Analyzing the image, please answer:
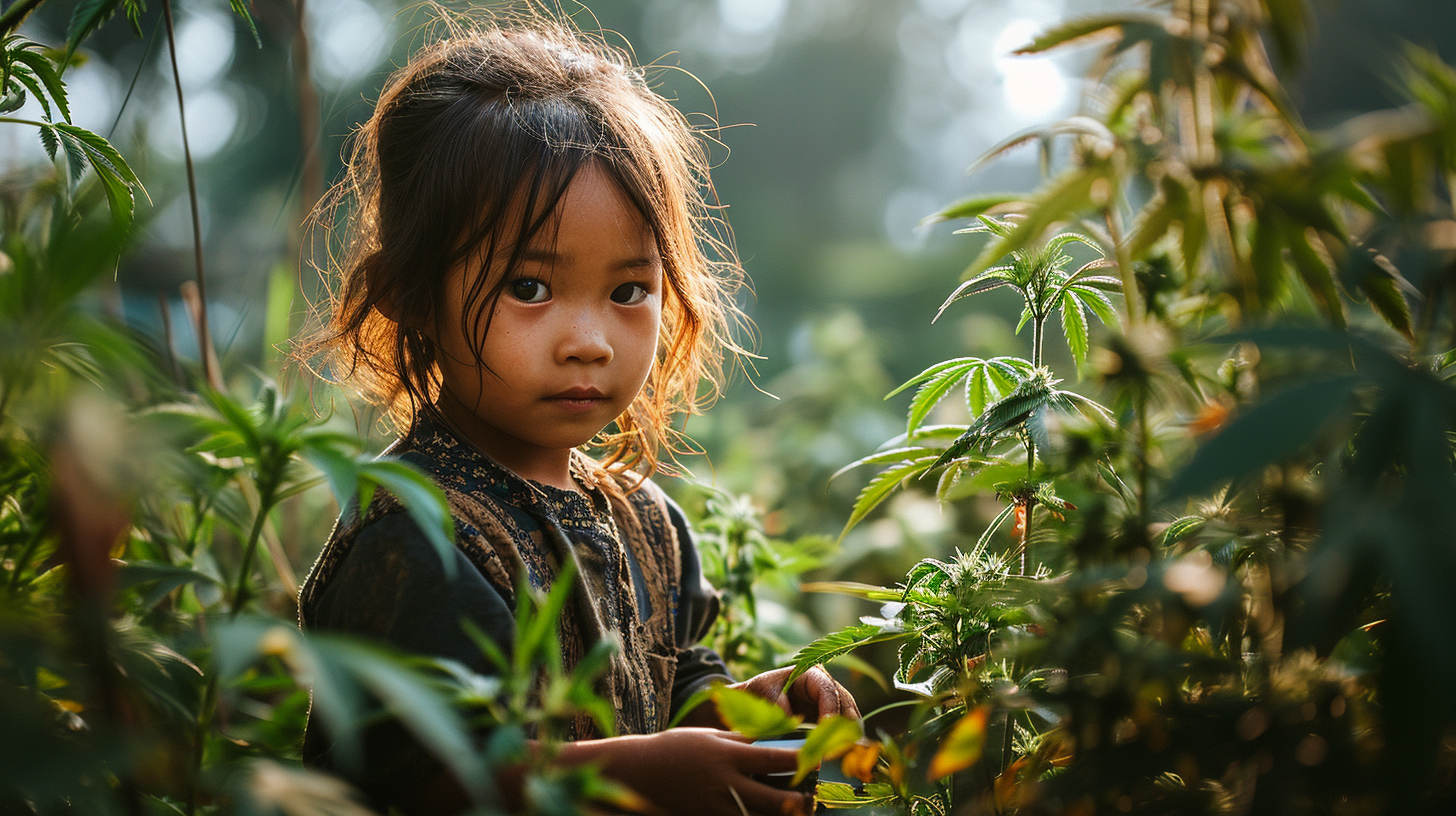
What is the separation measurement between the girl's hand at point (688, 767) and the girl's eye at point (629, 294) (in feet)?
1.46

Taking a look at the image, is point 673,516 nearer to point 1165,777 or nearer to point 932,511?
point 1165,777

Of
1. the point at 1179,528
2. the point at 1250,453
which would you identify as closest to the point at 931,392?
the point at 1179,528

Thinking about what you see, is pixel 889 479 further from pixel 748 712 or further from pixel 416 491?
pixel 416 491

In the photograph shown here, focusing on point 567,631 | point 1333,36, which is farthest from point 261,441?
point 1333,36

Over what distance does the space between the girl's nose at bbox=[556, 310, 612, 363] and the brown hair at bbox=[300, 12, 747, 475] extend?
0.26 ft

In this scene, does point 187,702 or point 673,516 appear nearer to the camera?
point 187,702

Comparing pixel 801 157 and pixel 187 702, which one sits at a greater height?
pixel 801 157

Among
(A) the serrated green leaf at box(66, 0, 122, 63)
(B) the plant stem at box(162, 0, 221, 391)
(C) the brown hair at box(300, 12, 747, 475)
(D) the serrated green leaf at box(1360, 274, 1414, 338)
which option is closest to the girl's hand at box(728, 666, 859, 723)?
(C) the brown hair at box(300, 12, 747, 475)

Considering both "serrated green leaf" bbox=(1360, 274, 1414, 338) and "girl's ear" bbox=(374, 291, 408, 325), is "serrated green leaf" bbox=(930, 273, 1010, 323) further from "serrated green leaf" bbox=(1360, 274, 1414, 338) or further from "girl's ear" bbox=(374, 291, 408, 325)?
"girl's ear" bbox=(374, 291, 408, 325)

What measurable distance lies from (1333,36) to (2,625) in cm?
402

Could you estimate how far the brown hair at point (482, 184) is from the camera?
93 cm

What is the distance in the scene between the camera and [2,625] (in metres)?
0.39

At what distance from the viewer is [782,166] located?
630cm

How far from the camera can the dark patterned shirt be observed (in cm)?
78
